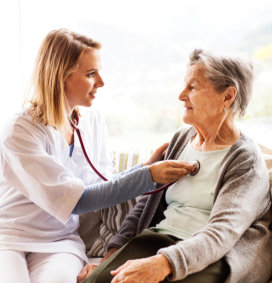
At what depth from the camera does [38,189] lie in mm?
1571

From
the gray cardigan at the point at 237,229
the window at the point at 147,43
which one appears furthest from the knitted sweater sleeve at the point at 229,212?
the window at the point at 147,43

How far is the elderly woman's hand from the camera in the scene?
1199 mm

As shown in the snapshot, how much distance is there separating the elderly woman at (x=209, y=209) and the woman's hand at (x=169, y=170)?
0.24 feet

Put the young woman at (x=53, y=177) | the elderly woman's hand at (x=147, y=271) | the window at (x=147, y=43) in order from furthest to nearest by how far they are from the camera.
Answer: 1. the window at (x=147, y=43)
2. the young woman at (x=53, y=177)
3. the elderly woman's hand at (x=147, y=271)

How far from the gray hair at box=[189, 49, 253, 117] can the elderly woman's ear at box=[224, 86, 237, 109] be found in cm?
1

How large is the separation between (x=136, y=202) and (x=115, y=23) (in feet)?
5.49

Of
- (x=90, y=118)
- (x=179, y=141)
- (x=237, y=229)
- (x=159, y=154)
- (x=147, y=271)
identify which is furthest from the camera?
(x=90, y=118)

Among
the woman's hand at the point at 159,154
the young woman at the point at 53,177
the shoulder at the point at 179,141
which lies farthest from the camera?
the woman's hand at the point at 159,154

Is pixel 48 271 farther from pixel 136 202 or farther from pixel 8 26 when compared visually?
pixel 8 26

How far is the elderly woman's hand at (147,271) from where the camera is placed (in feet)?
3.93

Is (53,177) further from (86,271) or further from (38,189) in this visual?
(86,271)

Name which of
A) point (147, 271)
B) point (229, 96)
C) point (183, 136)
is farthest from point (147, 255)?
point (229, 96)

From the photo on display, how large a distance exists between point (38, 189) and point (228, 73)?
89 centimetres

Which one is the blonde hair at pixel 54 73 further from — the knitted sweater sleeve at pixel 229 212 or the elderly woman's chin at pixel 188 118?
the knitted sweater sleeve at pixel 229 212
